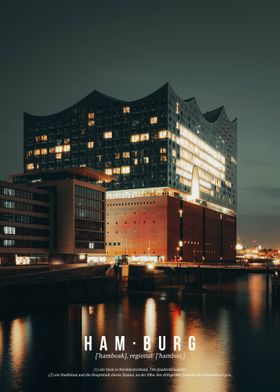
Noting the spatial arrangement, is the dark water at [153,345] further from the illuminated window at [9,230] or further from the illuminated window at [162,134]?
the illuminated window at [162,134]

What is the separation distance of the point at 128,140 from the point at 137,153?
20.3 feet

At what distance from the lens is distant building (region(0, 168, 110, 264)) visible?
10856 centimetres

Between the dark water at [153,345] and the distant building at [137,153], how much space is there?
232 feet

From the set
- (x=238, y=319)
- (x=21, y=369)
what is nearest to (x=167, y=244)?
(x=238, y=319)

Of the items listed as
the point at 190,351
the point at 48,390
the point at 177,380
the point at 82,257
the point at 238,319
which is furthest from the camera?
the point at 82,257

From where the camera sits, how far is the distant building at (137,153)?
162250 mm

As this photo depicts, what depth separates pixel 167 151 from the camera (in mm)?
163625

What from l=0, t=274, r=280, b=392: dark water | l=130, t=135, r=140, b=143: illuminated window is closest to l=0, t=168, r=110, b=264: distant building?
l=130, t=135, r=140, b=143: illuminated window

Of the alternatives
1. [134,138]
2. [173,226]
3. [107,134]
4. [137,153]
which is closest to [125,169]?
[137,153]

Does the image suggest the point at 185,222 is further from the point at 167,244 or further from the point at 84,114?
the point at 84,114

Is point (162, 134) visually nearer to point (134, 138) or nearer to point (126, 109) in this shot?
point (134, 138)

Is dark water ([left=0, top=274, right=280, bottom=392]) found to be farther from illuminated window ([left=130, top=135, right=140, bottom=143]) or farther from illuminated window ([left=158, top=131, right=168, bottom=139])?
illuminated window ([left=130, top=135, right=140, bottom=143])

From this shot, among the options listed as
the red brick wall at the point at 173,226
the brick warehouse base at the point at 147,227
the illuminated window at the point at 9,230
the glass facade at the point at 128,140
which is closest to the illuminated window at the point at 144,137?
the glass facade at the point at 128,140

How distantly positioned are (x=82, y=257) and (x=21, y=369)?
80548 millimetres
